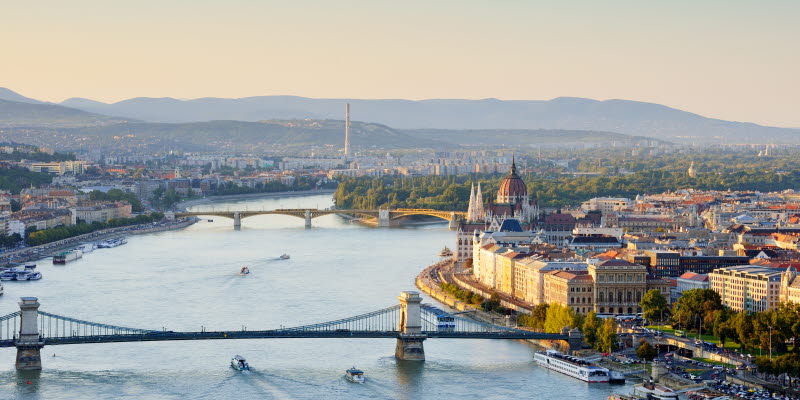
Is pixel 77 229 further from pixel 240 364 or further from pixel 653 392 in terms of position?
pixel 653 392

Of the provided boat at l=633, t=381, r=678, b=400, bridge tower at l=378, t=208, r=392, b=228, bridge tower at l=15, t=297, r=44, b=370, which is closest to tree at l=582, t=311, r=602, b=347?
boat at l=633, t=381, r=678, b=400

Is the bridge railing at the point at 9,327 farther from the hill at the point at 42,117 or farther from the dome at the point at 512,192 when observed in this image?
the hill at the point at 42,117

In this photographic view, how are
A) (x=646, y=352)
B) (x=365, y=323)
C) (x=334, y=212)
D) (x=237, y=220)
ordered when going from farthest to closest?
(x=334, y=212), (x=237, y=220), (x=365, y=323), (x=646, y=352)

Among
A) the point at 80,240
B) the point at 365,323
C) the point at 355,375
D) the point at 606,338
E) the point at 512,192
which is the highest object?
the point at 512,192

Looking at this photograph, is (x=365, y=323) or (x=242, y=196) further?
(x=242, y=196)

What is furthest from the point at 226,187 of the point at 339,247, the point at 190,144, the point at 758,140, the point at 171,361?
the point at 758,140

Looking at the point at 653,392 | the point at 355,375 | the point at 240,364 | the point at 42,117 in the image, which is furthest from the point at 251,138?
the point at 653,392
